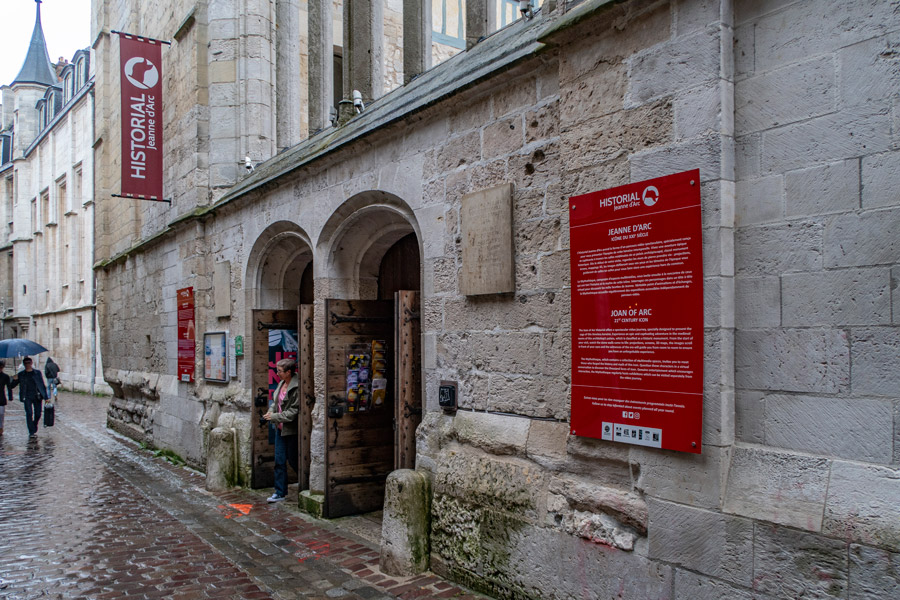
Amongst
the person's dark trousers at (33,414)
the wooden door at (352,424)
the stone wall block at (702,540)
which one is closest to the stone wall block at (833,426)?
the stone wall block at (702,540)

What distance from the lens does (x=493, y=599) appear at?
4027 mm

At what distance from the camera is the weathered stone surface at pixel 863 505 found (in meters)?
2.44

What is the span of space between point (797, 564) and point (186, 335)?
820cm

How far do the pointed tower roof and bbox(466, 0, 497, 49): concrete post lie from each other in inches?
1426

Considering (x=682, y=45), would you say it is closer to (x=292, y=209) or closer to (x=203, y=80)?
(x=292, y=209)

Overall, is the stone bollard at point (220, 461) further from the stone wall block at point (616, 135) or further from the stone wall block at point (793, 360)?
the stone wall block at point (793, 360)

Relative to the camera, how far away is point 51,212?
93.5 feet

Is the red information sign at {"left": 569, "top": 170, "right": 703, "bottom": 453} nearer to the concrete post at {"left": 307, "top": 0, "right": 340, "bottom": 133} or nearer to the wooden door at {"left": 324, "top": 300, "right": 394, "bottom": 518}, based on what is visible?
the wooden door at {"left": 324, "top": 300, "right": 394, "bottom": 518}

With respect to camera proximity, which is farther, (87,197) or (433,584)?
(87,197)

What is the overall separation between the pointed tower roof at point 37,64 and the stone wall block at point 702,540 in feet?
129

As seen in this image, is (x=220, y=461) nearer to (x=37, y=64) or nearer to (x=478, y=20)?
(x=478, y=20)

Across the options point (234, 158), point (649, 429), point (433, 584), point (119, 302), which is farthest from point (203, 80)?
point (649, 429)

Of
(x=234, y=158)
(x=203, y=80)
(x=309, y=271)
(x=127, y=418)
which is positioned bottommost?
(x=127, y=418)

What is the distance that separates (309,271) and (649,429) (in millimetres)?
5529
